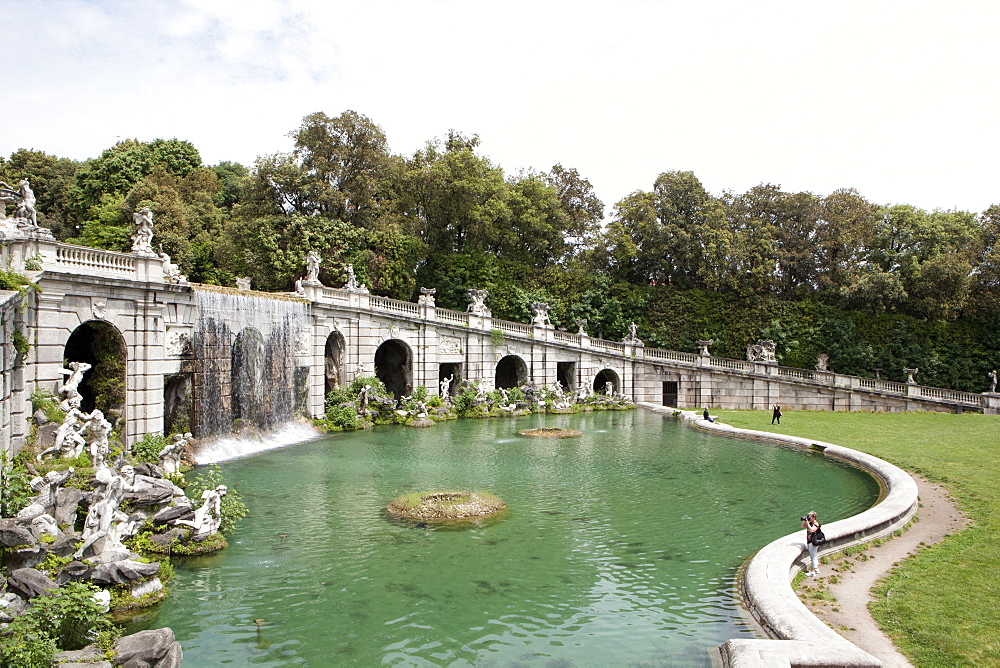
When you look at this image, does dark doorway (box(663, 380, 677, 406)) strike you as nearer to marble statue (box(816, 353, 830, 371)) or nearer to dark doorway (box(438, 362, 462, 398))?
marble statue (box(816, 353, 830, 371))

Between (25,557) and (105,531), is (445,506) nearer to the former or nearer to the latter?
(105,531)

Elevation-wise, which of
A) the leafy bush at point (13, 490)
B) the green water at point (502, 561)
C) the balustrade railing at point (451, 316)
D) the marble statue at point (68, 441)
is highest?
the balustrade railing at point (451, 316)

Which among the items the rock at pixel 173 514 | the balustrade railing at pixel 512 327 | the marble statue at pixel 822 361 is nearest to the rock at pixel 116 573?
the rock at pixel 173 514

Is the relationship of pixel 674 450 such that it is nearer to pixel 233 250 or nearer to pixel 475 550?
pixel 475 550

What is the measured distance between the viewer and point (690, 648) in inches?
402

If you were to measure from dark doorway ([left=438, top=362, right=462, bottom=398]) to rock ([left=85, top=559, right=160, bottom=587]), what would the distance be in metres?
26.6

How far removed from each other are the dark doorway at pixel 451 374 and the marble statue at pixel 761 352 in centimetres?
1939

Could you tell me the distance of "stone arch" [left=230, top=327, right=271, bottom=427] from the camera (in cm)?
2780

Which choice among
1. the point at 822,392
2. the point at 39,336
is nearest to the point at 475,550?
the point at 39,336

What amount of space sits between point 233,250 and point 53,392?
24795 millimetres

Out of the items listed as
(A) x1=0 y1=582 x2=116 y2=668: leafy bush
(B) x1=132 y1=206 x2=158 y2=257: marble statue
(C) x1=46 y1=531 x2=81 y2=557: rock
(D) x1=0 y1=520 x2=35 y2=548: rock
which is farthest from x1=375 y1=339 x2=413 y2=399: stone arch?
(A) x1=0 y1=582 x2=116 y2=668: leafy bush

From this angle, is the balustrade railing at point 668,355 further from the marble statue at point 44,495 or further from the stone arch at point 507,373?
the marble statue at point 44,495

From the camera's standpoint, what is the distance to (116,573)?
39.0ft

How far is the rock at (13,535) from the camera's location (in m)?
→ 11.1
